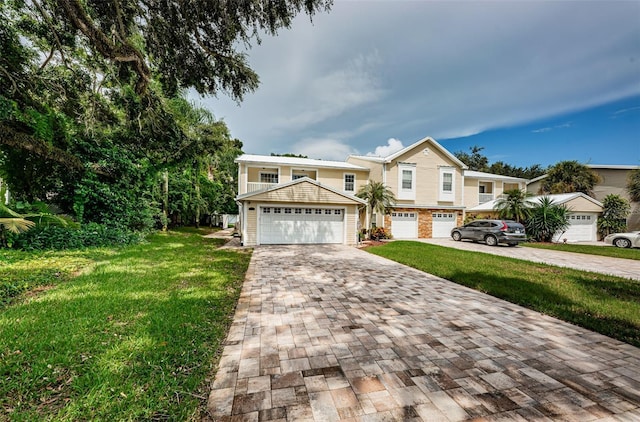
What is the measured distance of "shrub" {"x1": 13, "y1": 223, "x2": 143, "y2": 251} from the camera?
7.97 meters

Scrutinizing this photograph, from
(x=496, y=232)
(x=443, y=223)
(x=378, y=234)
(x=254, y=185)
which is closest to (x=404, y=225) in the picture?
(x=378, y=234)

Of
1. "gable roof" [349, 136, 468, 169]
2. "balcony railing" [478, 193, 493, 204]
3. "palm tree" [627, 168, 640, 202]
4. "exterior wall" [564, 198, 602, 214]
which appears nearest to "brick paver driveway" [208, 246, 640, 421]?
"gable roof" [349, 136, 468, 169]

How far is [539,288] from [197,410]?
268 inches

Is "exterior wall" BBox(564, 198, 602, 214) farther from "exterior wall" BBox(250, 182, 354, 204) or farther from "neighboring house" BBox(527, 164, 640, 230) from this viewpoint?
"exterior wall" BBox(250, 182, 354, 204)

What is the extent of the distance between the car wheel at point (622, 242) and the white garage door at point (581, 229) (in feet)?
8.03

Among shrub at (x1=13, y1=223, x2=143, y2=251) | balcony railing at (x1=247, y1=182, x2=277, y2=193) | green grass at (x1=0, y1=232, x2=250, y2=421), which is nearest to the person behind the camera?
green grass at (x1=0, y1=232, x2=250, y2=421)

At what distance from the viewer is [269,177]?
1712cm

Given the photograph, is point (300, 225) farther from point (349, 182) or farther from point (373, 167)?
point (373, 167)

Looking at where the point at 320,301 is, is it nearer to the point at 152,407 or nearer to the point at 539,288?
the point at 152,407

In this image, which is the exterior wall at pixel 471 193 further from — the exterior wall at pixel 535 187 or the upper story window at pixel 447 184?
the exterior wall at pixel 535 187

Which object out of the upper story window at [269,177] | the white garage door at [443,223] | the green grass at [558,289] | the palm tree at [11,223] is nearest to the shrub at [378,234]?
the white garage door at [443,223]

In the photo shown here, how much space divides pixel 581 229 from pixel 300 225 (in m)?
19.3

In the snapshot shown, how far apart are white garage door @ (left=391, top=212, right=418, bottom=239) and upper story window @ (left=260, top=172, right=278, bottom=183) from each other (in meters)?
8.56

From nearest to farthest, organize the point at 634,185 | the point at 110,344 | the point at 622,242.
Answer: the point at 110,344, the point at 622,242, the point at 634,185
